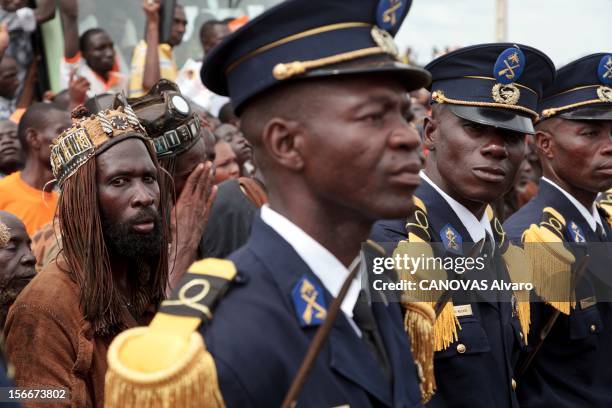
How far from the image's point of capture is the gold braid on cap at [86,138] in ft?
11.7

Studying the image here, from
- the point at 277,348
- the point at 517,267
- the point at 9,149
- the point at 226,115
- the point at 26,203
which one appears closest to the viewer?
the point at 277,348

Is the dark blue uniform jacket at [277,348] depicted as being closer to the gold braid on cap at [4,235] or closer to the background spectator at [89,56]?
the gold braid on cap at [4,235]

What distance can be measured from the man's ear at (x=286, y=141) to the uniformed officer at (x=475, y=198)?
1.27 metres

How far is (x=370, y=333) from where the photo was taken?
243 centimetres

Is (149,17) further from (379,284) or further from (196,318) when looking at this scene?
(196,318)

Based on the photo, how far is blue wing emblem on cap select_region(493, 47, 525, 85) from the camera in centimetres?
405

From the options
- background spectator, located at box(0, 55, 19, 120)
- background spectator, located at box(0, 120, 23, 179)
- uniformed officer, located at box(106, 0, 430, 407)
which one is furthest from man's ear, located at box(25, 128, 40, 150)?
uniformed officer, located at box(106, 0, 430, 407)

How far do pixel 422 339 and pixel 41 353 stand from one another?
135cm

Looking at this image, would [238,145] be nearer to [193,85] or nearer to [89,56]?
[193,85]

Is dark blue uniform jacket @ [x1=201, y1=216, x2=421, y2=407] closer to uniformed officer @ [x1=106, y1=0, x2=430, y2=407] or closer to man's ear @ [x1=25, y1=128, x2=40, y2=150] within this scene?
uniformed officer @ [x1=106, y1=0, x2=430, y2=407]

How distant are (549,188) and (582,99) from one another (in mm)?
517

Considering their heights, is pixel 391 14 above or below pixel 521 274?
above

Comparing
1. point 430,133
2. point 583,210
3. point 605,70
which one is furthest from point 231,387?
point 605,70

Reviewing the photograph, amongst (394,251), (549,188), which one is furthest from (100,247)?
(549,188)
